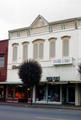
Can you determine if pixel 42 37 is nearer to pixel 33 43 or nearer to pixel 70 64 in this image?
pixel 33 43

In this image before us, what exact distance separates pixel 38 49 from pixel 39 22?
3.56 metres

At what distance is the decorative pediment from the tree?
5.19 m

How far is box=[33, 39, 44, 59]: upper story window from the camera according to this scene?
A: 152 feet

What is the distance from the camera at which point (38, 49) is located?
46.8 metres

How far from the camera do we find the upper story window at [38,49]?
152 ft

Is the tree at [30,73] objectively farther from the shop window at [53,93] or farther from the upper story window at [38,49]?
the shop window at [53,93]

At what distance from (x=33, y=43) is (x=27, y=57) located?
1919 mm

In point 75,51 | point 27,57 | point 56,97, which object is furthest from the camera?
point 27,57

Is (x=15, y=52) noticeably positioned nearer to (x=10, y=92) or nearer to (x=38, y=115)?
(x=10, y=92)

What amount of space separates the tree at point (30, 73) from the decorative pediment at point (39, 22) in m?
5.19

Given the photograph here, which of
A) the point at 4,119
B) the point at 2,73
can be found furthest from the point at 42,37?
the point at 4,119

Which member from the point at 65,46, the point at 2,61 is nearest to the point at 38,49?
the point at 65,46

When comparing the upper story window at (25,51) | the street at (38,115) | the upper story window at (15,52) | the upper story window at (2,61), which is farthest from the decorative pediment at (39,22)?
the street at (38,115)

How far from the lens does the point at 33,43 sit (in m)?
47.7
